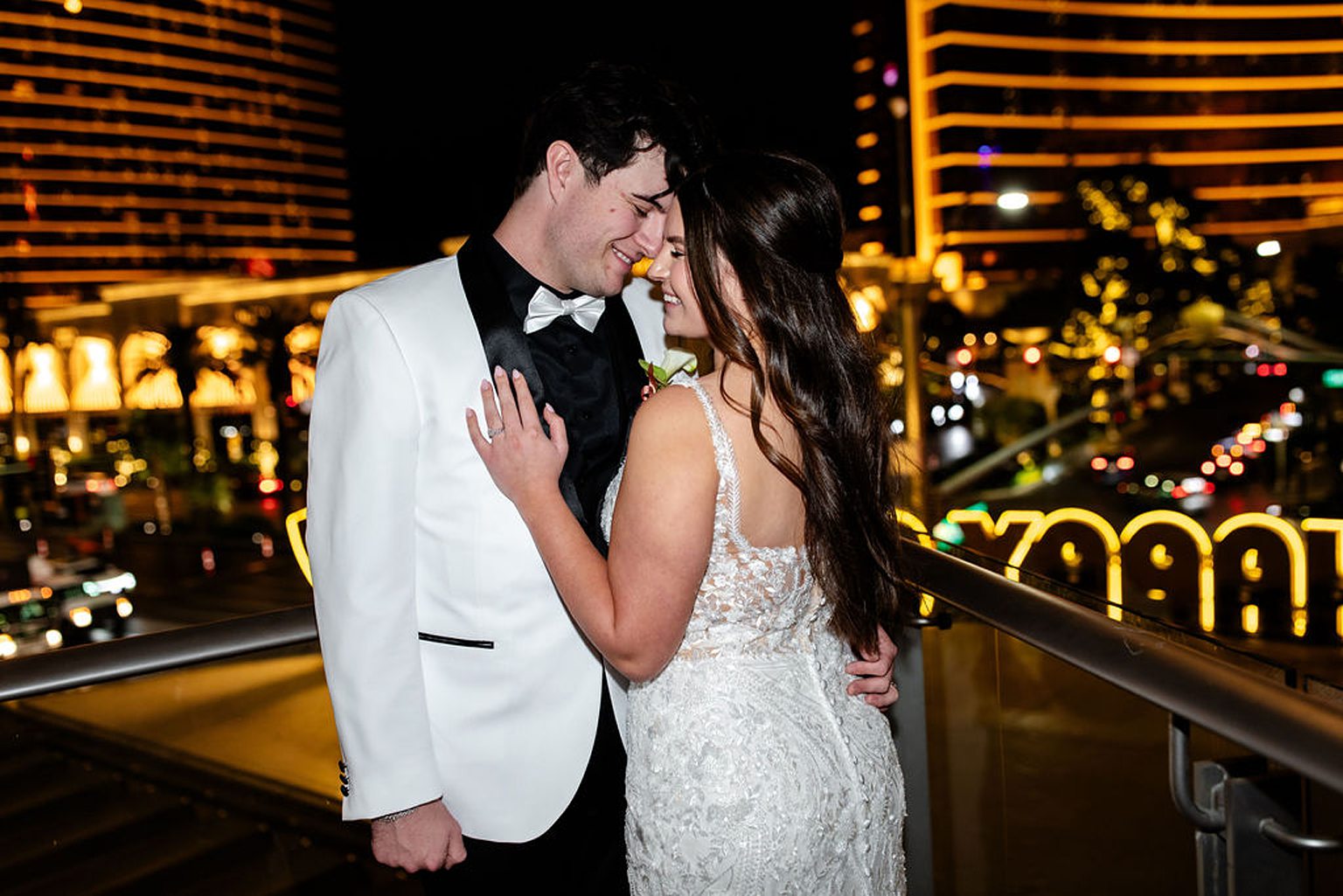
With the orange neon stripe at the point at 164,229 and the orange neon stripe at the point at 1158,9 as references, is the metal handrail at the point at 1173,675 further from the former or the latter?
the orange neon stripe at the point at 164,229

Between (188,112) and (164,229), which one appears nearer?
(164,229)

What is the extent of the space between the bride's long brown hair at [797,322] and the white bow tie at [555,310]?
0.36 m

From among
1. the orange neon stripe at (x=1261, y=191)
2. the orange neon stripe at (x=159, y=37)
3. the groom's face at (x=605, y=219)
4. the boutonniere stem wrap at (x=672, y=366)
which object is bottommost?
the boutonniere stem wrap at (x=672, y=366)

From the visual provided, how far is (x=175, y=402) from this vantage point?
49219 mm

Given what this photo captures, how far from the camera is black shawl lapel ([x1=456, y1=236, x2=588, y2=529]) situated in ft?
5.92

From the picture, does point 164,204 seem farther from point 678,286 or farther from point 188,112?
point 678,286

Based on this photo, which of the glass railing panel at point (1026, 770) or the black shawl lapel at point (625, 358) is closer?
the black shawl lapel at point (625, 358)

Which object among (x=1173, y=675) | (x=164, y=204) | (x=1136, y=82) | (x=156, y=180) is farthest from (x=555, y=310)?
(x=156, y=180)

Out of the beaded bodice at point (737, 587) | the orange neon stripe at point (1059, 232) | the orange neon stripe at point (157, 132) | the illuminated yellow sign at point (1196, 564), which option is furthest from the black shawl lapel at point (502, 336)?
the orange neon stripe at point (157, 132)

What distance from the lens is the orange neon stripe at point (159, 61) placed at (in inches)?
2418

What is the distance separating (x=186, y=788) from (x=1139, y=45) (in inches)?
2876

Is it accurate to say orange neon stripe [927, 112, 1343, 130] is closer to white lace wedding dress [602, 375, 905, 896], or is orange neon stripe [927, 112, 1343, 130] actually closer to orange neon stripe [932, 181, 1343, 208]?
orange neon stripe [932, 181, 1343, 208]

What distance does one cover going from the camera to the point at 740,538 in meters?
1.62

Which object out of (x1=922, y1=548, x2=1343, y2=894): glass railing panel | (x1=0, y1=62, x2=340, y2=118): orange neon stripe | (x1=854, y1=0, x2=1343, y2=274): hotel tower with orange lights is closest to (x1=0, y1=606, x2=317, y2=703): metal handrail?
(x1=922, y1=548, x2=1343, y2=894): glass railing panel
